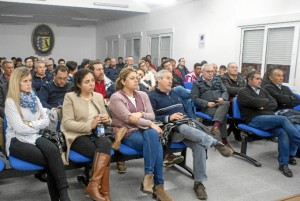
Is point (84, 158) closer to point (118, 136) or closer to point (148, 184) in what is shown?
point (118, 136)

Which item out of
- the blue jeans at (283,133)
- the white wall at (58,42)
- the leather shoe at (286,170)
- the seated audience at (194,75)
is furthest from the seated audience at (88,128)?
the white wall at (58,42)

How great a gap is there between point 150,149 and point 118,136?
313 millimetres

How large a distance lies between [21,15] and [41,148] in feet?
36.2

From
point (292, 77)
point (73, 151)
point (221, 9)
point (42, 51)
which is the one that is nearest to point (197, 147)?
point (73, 151)

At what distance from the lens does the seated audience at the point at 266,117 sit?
3.14 metres

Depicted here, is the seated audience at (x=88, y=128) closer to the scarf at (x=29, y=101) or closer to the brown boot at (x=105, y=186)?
the brown boot at (x=105, y=186)

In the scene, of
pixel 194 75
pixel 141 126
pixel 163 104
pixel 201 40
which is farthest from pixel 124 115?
pixel 201 40

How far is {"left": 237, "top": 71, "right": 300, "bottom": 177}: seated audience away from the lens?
124 inches

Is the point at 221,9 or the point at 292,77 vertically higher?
the point at 221,9

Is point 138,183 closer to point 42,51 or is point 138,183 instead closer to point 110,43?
point 110,43

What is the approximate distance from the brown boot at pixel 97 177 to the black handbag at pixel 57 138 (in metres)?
0.30

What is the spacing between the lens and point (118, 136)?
98.0 inches

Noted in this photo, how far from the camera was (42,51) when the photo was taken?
533 inches

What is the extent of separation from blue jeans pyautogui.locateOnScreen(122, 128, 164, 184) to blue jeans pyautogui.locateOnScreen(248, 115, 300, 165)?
1.47 meters
